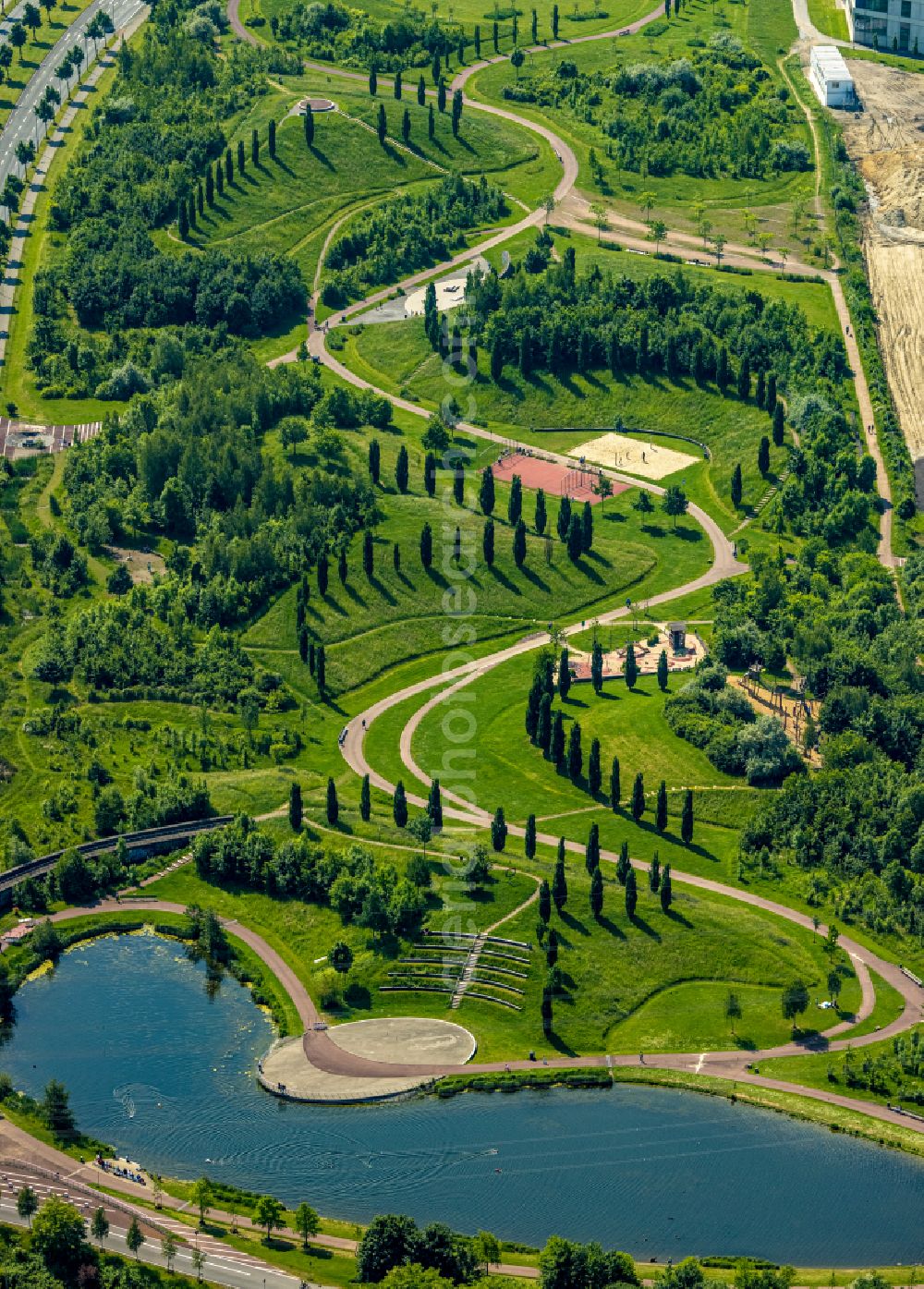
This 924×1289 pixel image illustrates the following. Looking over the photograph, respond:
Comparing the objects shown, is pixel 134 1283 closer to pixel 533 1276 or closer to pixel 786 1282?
pixel 533 1276

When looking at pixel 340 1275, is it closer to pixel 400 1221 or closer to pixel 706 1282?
pixel 400 1221

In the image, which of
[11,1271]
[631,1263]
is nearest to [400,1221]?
[631,1263]

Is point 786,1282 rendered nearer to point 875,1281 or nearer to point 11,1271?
point 875,1281

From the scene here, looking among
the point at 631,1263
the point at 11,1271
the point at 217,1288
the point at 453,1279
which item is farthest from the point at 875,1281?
the point at 11,1271

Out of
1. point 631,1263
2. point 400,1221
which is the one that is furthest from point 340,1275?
point 631,1263

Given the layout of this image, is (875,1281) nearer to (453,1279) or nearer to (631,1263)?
(631,1263)

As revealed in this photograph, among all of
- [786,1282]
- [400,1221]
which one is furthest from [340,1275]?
[786,1282]
